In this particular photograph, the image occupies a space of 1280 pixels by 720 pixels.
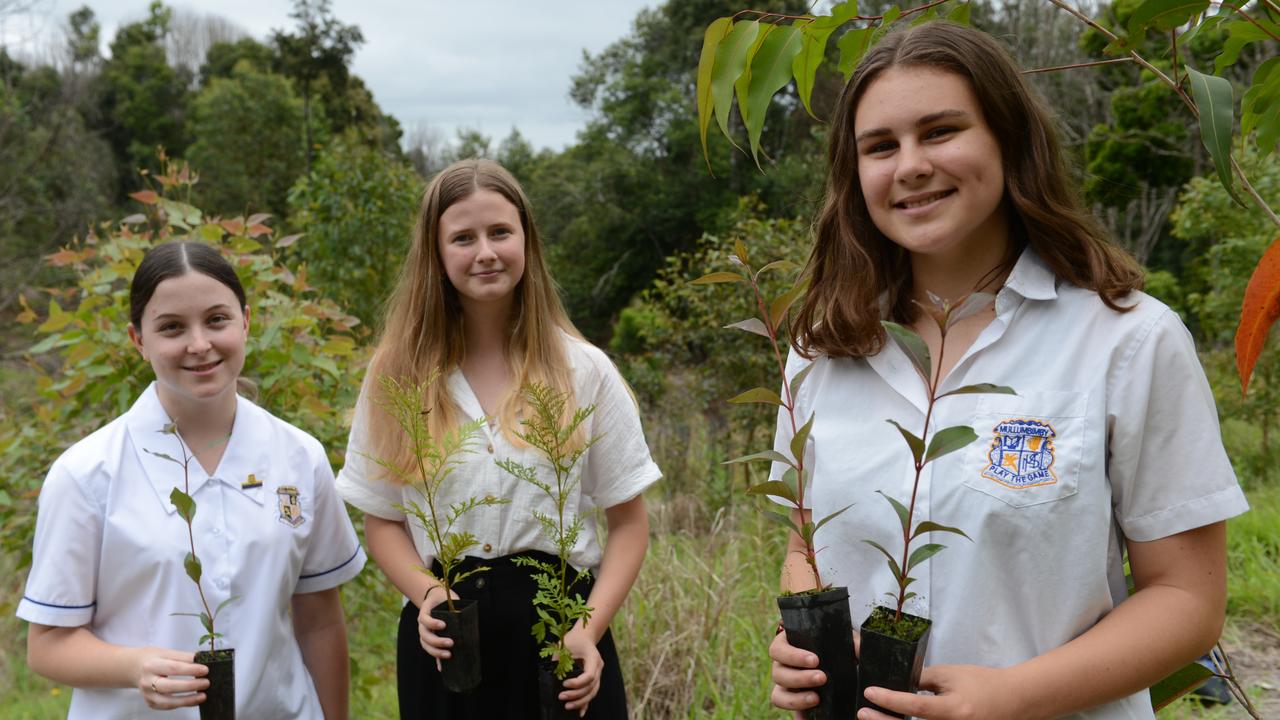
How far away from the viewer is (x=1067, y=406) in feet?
4.15

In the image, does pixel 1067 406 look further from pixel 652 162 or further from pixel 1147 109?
pixel 652 162

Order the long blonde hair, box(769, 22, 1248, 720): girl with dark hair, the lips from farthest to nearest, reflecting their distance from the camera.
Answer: the long blonde hair, the lips, box(769, 22, 1248, 720): girl with dark hair

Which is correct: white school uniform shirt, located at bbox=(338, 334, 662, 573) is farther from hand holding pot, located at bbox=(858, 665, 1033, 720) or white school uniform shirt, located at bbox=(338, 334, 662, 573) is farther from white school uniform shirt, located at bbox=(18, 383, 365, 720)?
hand holding pot, located at bbox=(858, 665, 1033, 720)

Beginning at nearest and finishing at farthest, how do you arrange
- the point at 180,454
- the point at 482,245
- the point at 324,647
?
the point at 180,454
the point at 324,647
the point at 482,245

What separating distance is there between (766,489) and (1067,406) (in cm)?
41

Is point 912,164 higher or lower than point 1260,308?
higher

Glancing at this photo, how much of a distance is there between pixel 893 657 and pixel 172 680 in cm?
111

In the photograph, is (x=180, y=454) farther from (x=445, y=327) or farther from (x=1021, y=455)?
(x=1021, y=455)

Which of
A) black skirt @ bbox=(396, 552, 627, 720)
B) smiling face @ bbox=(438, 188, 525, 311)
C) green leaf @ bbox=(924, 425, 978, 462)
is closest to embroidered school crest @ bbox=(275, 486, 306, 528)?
black skirt @ bbox=(396, 552, 627, 720)

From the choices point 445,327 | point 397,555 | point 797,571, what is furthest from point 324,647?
point 797,571

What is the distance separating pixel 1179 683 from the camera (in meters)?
1.37

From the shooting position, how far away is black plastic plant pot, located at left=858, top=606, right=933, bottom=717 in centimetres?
112

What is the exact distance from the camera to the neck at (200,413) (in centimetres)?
196

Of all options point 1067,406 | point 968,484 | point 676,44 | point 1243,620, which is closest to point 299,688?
point 968,484
